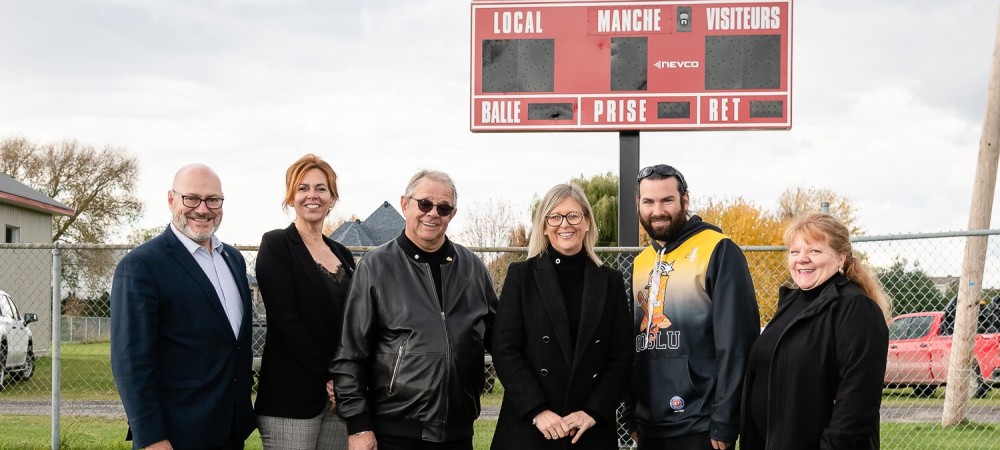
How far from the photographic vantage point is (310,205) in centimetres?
408

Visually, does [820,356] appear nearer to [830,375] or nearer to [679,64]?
[830,375]

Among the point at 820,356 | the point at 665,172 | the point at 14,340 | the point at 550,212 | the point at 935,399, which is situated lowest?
the point at 935,399

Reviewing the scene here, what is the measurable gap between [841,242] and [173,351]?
8.73 feet

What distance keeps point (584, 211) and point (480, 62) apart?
489cm

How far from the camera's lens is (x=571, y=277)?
12.3 ft

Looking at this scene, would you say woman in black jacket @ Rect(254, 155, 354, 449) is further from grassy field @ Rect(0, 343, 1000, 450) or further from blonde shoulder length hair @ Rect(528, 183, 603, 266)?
grassy field @ Rect(0, 343, 1000, 450)

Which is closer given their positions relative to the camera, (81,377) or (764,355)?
(764,355)

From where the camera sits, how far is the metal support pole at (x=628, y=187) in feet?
25.4

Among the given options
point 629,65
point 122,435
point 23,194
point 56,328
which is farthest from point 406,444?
point 23,194

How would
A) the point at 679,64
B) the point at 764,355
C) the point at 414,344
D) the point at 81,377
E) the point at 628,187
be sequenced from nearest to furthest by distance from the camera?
the point at 764,355 → the point at 414,344 → the point at 628,187 → the point at 679,64 → the point at 81,377

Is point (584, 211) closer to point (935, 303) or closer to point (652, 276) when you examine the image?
point (652, 276)

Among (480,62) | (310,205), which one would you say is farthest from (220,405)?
(480,62)

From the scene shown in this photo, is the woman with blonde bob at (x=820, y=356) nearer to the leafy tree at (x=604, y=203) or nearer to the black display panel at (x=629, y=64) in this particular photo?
the black display panel at (x=629, y=64)

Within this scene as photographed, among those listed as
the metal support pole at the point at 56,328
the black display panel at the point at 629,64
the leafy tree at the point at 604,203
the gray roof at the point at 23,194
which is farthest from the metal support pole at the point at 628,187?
the leafy tree at the point at 604,203
